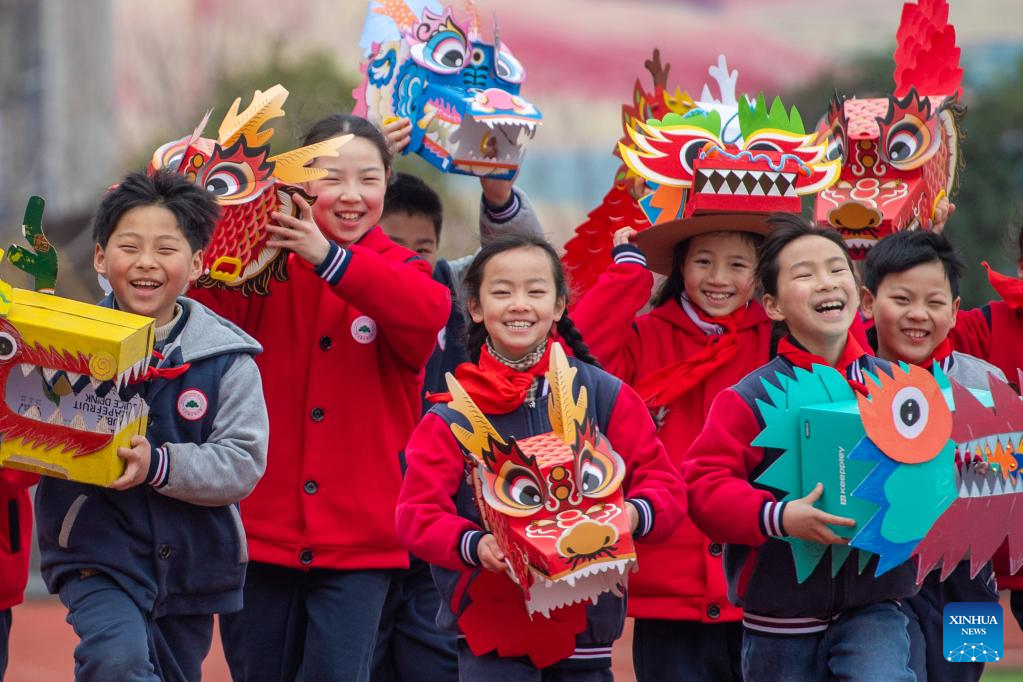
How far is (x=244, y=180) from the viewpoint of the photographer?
4.94m

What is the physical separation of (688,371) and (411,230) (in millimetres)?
1259

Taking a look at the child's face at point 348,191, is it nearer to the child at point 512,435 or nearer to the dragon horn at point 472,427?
the child at point 512,435

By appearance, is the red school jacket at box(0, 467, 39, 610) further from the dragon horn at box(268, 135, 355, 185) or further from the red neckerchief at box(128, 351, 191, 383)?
the dragon horn at box(268, 135, 355, 185)

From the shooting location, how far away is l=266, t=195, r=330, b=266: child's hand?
4.96 m

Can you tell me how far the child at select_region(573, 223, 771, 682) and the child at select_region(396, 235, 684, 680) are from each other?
51 centimetres

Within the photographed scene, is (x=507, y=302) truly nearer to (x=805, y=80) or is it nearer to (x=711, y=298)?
(x=711, y=298)

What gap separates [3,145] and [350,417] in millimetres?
12963

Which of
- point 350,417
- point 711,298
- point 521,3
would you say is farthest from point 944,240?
point 521,3

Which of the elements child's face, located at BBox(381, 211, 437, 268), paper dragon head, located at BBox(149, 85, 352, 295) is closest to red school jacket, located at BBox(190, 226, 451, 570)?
paper dragon head, located at BBox(149, 85, 352, 295)

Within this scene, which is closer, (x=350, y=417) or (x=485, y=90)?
(x=350, y=417)

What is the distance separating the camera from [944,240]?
17.3 feet

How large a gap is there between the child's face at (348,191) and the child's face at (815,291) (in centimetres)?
132

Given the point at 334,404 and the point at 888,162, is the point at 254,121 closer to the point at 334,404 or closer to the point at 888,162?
the point at 334,404

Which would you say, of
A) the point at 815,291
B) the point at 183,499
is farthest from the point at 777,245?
the point at 183,499
